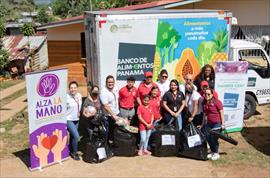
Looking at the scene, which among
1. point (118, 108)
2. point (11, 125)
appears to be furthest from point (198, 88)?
point (11, 125)

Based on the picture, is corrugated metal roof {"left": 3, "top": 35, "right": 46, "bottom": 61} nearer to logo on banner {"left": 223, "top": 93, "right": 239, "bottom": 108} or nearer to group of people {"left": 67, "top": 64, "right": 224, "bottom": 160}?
group of people {"left": 67, "top": 64, "right": 224, "bottom": 160}

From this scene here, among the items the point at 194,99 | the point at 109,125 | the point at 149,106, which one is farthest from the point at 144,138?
the point at 194,99

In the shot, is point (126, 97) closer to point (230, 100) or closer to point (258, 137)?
point (230, 100)

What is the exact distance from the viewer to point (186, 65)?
9453 millimetres

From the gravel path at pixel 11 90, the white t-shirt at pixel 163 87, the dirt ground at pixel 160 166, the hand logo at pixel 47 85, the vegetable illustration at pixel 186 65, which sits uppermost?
the vegetable illustration at pixel 186 65

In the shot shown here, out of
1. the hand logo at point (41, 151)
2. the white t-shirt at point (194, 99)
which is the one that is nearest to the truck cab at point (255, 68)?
the white t-shirt at point (194, 99)

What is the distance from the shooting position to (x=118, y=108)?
8578 millimetres

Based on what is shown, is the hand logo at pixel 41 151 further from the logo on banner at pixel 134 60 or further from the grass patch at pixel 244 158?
the grass patch at pixel 244 158

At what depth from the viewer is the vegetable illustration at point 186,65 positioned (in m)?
9.38

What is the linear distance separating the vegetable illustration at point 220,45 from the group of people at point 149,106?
1298 millimetres

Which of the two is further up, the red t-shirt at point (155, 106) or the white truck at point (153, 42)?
the white truck at point (153, 42)

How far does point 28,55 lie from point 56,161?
17161mm

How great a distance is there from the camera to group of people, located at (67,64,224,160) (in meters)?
8.09

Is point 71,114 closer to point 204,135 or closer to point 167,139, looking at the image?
point 167,139
